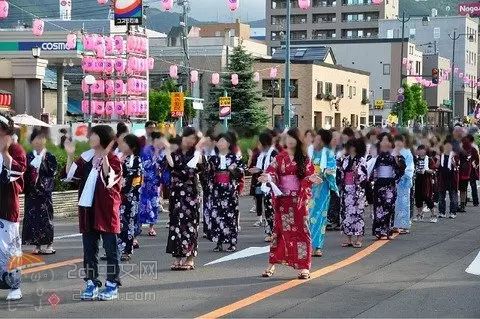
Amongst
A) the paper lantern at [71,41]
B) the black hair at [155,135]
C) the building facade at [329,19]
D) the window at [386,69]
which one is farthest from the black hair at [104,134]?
the building facade at [329,19]

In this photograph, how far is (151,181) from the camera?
50.5 feet

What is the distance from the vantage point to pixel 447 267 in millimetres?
11812

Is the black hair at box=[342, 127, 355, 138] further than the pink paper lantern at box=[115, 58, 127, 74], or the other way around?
the pink paper lantern at box=[115, 58, 127, 74]

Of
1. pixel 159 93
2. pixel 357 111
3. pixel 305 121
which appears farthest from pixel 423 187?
pixel 357 111

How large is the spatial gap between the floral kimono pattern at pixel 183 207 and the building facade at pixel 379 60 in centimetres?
6874

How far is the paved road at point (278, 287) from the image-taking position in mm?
8648

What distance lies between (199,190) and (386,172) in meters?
4.27

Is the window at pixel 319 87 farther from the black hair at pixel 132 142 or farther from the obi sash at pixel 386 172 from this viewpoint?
the black hair at pixel 132 142

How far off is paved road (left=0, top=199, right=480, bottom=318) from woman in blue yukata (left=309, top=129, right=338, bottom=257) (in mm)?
348

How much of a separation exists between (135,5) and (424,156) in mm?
20234

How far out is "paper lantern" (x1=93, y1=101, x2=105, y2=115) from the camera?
4381cm

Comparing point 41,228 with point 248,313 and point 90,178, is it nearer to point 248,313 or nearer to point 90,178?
point 90,178

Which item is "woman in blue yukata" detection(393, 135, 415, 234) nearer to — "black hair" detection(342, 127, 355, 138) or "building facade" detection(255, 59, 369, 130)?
"black hair" detection(342, 127, 355, 138)

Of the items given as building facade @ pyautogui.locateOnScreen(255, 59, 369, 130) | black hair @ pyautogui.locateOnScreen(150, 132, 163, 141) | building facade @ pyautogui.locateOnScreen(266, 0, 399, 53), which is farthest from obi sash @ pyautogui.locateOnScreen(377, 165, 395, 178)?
building facade @ pyautogui.locateOnScreen(266, 0, 399, 53)
